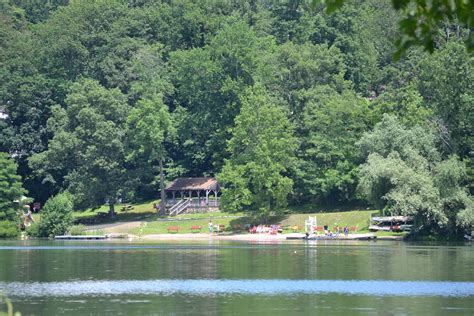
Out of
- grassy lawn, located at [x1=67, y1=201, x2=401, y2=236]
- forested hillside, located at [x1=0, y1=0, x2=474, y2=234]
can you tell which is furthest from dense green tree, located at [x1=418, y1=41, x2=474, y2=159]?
grassy lawn, located at [x1=67, y1=201, x2=401, y2=236]

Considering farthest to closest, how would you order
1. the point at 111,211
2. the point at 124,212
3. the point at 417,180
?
the point at 124,212, the point at 111,211, the point at 417,180

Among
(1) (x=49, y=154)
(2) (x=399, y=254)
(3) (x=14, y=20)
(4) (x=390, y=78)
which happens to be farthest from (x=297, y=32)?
(2) (x=399, y=254)

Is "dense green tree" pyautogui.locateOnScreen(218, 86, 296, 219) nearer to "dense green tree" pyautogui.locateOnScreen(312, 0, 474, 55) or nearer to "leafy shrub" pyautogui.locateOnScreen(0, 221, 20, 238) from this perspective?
"leafy shrub" pyautogui.locateOnScreen(0, 221, 20, 238)

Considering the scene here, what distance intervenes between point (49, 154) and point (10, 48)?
21711 millimetres

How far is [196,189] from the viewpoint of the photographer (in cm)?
10312

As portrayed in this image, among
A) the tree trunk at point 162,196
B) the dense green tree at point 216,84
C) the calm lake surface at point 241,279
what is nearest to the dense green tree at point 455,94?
the calm lake surface at point 241,279

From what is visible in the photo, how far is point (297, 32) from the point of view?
383 ft

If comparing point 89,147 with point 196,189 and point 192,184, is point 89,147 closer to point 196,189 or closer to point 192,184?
point 192,184

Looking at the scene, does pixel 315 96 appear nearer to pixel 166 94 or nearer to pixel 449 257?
pixel 166 94

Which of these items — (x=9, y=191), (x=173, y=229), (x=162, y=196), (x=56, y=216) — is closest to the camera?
(x=56, y=216)

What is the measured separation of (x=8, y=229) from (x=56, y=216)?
16.4 ft

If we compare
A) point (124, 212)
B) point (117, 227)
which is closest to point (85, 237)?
point (117, 227)

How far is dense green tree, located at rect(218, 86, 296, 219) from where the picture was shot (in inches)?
3666

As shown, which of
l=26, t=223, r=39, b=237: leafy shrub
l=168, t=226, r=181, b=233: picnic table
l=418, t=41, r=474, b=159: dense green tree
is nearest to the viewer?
l=418, t=41, r=474, b=159: dense green tree
